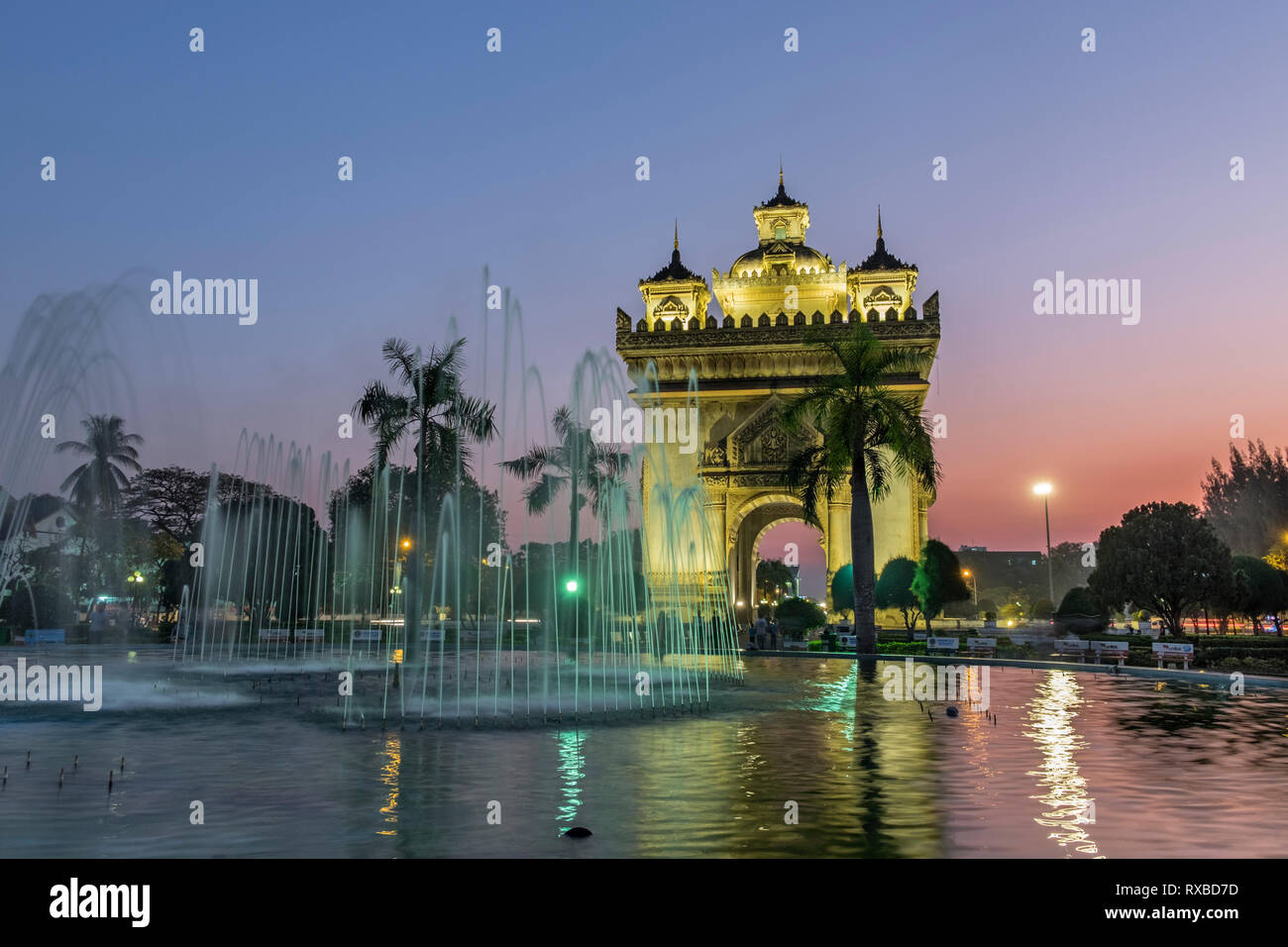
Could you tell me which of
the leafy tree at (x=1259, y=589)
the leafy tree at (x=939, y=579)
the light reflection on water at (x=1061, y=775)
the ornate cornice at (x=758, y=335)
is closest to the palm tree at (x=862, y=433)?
the leafy tree at (x=939, y=579)

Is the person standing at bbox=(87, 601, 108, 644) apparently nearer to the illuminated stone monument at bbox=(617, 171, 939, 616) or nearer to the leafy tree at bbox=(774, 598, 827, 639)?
the illuminated stone monument at bbox=(617, 171, 939, 616)

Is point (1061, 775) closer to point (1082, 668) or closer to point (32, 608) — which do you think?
point (1082, 668)

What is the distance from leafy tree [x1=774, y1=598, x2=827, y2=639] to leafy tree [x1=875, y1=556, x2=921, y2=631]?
133 inches

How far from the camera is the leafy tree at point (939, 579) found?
3966cm

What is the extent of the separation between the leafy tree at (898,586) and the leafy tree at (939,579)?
1001mm

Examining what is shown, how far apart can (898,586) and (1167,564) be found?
401 inches

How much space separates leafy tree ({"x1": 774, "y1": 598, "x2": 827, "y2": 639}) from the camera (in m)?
44.0

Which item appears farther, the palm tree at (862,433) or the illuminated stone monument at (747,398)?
the illuminated stone monument at (747,398)

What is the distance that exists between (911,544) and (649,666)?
27.7 m

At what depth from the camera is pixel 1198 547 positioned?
129 feet

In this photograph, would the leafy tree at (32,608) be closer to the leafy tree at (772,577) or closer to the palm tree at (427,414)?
the palm tree at (427,414)

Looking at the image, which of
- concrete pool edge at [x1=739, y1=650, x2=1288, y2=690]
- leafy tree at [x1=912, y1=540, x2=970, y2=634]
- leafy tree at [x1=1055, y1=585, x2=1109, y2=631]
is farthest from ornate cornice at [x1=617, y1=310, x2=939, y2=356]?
concrete pool edge at [x1=739, y1=650, x2=1288, y2=690]
